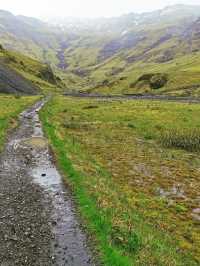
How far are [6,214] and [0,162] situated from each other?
1206 cm

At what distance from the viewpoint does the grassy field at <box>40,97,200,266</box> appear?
17984 millimetres

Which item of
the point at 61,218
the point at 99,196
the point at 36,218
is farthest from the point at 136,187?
the point at 36,218

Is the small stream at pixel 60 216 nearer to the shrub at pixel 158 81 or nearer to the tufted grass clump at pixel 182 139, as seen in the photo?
the tufted grass clump at pixel 182 139

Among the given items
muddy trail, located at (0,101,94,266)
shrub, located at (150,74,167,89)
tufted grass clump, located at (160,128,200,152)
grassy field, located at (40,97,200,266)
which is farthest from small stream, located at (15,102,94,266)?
shrub, located at (150,74,167,89)

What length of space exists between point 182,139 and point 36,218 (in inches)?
1148

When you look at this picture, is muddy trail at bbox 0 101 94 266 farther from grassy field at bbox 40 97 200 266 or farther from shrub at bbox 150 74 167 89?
shrub at bbox 150 74 167 89

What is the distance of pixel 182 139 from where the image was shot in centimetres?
4684

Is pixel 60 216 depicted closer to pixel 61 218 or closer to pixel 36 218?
pixel 61 218

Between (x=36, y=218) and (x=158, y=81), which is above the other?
(x=36, y=218)

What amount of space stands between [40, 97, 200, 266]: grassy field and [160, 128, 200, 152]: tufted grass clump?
2.9 inches

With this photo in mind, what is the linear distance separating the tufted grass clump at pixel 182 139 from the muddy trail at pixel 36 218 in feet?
53.2

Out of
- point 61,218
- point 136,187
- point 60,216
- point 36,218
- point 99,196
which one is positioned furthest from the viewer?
point 136,187

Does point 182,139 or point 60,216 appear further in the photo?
point 182,139

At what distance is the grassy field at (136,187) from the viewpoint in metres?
18.0
